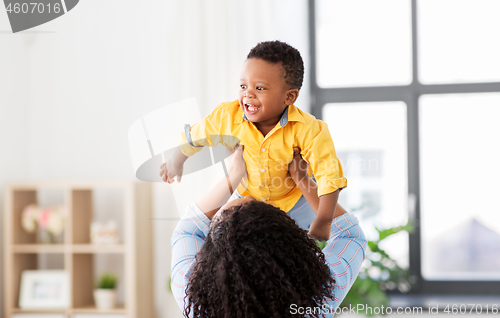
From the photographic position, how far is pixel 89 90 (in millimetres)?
2402

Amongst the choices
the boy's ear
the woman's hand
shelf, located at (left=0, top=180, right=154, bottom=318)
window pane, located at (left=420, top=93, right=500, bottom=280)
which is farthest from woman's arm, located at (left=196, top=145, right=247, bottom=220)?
window pane, located at (left=420, top=93, right=500, bottom=280)

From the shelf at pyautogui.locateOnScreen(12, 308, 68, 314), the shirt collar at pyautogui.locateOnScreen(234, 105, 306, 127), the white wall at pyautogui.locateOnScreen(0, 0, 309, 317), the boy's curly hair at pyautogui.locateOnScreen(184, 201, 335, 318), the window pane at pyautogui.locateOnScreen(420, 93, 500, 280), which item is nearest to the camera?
the boy's curly hair at pyautogui.locateOnScreen(184, 201, 335, 318)

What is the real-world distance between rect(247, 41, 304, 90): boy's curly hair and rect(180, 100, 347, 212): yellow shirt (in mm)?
68

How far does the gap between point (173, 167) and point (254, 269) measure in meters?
0.26

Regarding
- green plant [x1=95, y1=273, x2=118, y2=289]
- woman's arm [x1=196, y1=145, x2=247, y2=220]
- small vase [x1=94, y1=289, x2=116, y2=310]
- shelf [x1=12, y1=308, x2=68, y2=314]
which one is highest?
woman's arm [x1=196, y1=145, x2=247, y2=220]

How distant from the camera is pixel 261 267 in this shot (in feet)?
2.27

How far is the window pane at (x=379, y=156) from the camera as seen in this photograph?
8.01ft

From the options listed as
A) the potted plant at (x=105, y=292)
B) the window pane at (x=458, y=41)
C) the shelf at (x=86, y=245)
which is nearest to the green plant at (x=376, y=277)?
the window pane at (x=458, y=41)

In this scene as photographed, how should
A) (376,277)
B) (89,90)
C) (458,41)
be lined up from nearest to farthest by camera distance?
(376,277) → (89,90) → (458,41)

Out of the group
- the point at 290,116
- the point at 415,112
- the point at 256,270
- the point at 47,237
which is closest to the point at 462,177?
the point at 415,112

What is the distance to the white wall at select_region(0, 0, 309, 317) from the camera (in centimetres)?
235

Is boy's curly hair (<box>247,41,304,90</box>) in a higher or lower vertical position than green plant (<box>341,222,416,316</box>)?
higher

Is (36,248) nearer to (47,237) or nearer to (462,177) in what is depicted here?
(47,237)

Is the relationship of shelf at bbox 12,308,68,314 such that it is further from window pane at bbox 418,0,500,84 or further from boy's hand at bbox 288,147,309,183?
window pane at bbox 418,0,500,84
